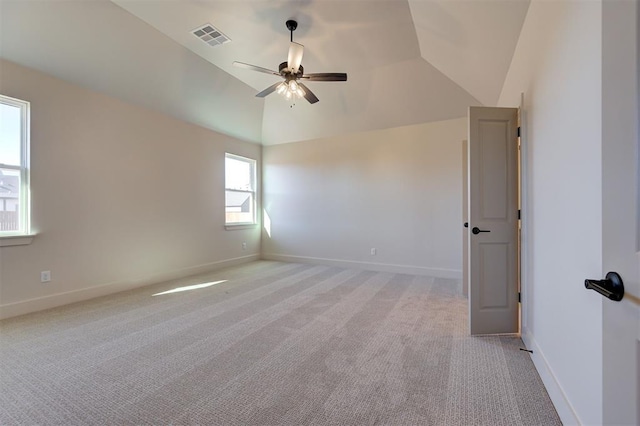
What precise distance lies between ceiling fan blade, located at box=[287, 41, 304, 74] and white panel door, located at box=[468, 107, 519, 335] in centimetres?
174

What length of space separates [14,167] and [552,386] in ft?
16.8

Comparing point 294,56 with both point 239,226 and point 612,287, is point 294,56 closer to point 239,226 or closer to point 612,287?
point 612,287

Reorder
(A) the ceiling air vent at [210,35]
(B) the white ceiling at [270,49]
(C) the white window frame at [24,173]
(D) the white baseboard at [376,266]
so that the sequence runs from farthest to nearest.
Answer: (D) the white baseboard at [376,266] < (A) the ceiling air vent at [210,35] < (C) the white window frame at [24,173] < (B) the white ceiling at [270,49]

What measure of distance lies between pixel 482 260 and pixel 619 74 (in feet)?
6.73

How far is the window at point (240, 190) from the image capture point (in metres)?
5.74

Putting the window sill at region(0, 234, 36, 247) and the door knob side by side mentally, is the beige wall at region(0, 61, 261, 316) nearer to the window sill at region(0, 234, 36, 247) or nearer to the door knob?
the window sill at region(0, 234, 36, 247)

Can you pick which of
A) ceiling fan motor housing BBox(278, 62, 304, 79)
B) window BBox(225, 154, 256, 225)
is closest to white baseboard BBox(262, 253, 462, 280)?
window BBox(225, 154, 256, 225)

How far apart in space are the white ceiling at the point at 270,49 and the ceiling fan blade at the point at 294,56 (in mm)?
495

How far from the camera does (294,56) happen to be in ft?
9.19

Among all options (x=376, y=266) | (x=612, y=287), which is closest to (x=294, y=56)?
(x=612, y=287)

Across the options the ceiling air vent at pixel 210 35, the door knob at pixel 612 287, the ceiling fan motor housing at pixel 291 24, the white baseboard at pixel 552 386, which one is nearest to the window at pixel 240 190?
the ceiling air vent at pixel 210 35

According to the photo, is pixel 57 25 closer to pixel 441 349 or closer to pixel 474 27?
pixel 474 27

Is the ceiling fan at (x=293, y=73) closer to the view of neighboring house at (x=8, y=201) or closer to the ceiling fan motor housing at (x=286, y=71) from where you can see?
the ceiling fan motor housing at (x=286, y=71)

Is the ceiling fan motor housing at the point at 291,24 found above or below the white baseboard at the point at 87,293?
above
